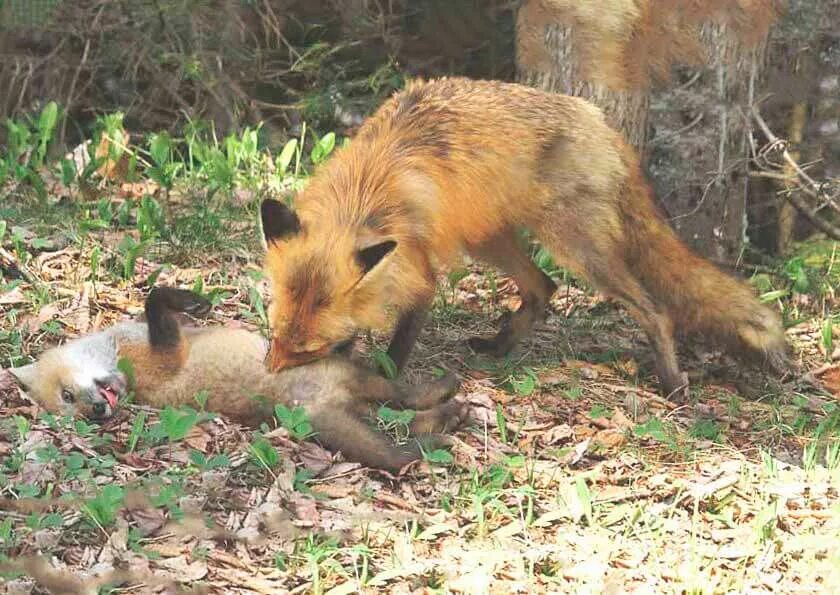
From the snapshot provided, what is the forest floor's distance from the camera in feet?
14.7

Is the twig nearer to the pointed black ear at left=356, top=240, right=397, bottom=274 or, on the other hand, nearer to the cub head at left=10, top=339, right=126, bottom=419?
the pointed black ear at left=356, top=240, right=397, bottom=274

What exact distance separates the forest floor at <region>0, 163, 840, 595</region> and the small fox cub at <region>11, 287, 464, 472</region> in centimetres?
11

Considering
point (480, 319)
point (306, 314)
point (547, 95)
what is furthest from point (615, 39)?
point (306, 314)

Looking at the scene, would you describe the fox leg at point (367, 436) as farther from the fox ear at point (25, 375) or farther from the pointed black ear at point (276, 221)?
the fox ear at point (25, 375)

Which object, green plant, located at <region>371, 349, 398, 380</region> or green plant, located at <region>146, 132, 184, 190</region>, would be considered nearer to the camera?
green plant, located at <region>371, 349, 398, 380</region>

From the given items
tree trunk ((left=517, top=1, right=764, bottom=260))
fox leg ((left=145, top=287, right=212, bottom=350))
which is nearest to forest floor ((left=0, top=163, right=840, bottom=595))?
fox leg ((left=145, top=287, right=212, bottom=350))

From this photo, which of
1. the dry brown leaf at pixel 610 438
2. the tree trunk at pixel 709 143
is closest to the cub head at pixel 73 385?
the dry brown leaf at pixel 610 438

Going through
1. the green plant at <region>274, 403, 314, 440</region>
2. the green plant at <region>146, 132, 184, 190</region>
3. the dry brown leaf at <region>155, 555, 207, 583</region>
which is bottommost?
the dry brown leaf at <region>155, 555, 207, 583</region>

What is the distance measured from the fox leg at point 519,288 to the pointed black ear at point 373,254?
1.51 m

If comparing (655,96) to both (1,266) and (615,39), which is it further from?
(1,266)

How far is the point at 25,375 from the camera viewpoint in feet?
18.7

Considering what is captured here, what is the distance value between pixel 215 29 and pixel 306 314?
556 cm

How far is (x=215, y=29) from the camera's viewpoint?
1024 centimetres

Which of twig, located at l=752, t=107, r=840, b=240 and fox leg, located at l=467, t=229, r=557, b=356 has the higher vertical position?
twig, located at l=752, t=107, r=840, b=240
